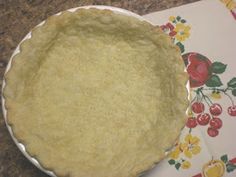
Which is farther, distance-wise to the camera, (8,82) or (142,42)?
(142,42)

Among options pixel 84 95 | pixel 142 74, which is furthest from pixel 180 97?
pixel 84 95

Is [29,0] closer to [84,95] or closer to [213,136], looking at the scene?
[84,95]

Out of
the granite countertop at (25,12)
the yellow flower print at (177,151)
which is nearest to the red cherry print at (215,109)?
the yellow flower print at (177,151)

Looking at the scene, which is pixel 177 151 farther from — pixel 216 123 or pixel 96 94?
pixel 96 94

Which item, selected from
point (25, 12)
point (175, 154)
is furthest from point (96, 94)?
point (25, 12)

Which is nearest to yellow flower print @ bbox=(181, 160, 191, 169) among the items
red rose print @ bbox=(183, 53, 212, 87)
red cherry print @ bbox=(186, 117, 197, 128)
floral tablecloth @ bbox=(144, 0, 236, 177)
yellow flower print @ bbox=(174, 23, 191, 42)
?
floral tablecloth @ bbox=(144, 0, 236, 177)

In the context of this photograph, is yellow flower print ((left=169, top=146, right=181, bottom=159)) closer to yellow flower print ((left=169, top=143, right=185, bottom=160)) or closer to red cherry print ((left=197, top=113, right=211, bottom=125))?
yellow flower print ((left=169, top=143, right=185, bottom=160))

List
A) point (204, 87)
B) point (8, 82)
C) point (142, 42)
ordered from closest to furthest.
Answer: point (8, 82) → point (142, 42) → point (204, 87)
